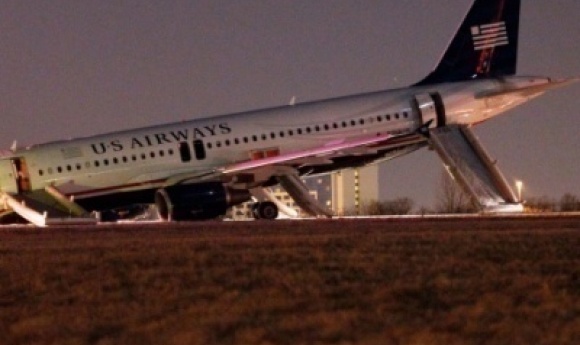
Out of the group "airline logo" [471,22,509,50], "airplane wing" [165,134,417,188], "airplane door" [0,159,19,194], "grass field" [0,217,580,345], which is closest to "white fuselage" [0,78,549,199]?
"airplane door" [0,159,19,194]

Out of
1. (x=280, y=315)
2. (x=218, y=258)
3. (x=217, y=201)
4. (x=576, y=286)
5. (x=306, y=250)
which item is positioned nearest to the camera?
(x=280, y=315)

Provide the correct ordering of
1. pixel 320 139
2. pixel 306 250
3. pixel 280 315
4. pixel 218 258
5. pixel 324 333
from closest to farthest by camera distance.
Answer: pixel 324 333
pixel 280 315
pixel 218 258
pixel 306 250
pixel 320 139

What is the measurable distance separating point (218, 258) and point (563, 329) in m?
9.86

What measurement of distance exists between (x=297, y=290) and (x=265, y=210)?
2686cm

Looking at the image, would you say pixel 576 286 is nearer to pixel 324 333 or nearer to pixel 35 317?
pixel 324 333

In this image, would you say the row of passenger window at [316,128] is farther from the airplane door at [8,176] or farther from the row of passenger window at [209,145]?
the airplane door at [8,176]

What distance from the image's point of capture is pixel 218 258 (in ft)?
70.8

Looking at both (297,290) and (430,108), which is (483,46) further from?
(297,290)

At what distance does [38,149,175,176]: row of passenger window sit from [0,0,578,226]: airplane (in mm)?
33

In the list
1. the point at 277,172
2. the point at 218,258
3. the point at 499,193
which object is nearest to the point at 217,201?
the point at 277,172

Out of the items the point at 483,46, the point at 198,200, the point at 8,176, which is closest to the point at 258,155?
the point at 198,200

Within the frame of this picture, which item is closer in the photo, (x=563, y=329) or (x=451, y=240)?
(x=563, y=329)

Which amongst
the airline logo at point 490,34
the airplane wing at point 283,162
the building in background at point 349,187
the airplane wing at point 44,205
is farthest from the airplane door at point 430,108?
the building in background at point 349,187

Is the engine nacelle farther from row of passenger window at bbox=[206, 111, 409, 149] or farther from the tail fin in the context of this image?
Result: the tail fin
